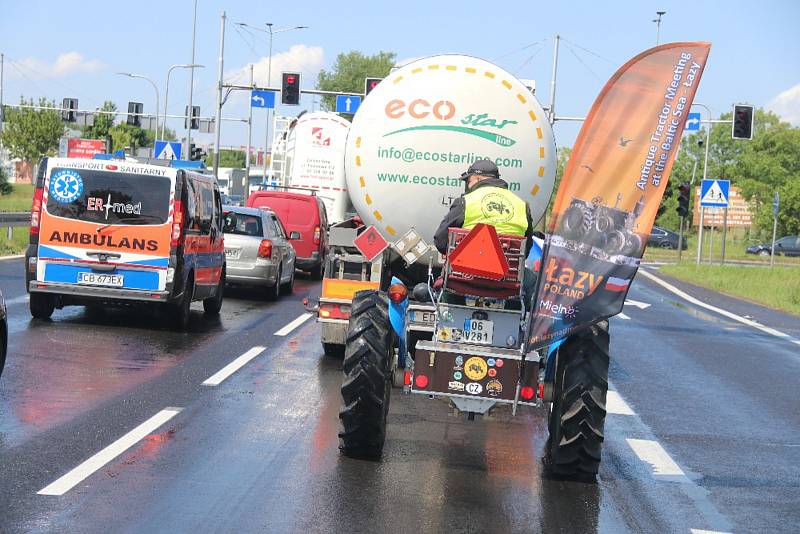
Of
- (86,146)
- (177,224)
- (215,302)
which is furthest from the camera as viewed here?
(86,146)

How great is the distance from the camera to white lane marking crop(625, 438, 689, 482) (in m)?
8.88

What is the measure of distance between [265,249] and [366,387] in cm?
1419

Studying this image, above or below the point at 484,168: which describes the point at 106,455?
below

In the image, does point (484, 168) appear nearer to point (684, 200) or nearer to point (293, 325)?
point (293, 325)

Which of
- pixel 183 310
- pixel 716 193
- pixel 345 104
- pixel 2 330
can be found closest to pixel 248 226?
pixel 183 310

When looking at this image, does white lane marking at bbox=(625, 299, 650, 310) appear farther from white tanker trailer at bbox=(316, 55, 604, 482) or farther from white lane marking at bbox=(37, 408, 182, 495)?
white lane marking at bbox=(37, 408, 182, 495)

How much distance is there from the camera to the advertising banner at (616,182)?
7.52 metres

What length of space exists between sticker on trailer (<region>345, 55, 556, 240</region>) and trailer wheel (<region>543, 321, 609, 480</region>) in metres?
3.26

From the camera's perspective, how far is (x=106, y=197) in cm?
1588

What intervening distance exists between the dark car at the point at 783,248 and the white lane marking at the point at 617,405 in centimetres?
6670

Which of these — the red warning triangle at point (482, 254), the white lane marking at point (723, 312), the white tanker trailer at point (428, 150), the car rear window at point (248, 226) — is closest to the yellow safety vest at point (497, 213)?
the red warning triangle at point (482, 254)

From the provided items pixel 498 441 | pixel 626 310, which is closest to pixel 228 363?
pixel 498 441

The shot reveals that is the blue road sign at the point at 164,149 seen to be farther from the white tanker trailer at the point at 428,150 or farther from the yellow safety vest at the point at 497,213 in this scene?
the yellow safety vest at the point at 497,213

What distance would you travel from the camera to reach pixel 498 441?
970 cm
